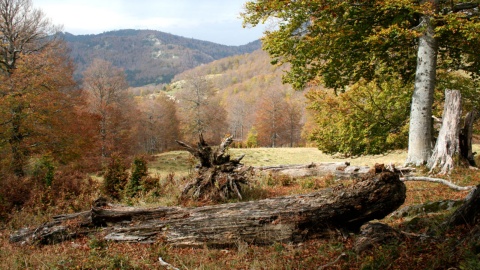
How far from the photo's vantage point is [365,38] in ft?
38.1

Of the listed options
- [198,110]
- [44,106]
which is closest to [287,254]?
[44,106]

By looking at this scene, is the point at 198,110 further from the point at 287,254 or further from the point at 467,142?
the point at 287,254

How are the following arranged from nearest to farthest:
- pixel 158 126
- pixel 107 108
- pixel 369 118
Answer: pixel 369 118 → pixel 107 108 → pixel 158 126

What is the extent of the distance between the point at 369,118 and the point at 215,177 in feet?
32.1

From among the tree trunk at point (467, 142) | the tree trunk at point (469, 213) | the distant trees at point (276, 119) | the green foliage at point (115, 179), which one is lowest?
the green foliage at point (115, 179)

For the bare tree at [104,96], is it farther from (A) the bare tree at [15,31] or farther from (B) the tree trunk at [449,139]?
(B) the tree trunk at [449,139]

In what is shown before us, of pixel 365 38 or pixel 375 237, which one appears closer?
pixel 375 237

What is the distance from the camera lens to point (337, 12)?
11.5m

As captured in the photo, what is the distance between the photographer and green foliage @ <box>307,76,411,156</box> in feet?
52.5

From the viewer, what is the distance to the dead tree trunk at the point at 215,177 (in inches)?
396

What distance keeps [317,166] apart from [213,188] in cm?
582

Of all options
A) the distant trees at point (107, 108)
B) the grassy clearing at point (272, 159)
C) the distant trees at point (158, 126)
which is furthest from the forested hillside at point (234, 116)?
the distant trees at point (107, 108)

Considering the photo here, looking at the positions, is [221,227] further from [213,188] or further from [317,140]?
[317,140]

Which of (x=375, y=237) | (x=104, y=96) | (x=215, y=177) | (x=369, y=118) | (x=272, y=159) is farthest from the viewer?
(x=104, y=96)
